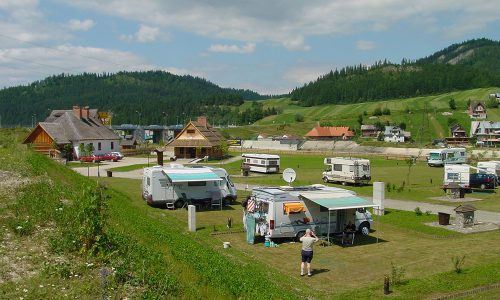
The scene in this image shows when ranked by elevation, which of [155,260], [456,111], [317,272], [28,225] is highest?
[456,111]

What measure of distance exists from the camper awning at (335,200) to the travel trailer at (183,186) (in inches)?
348

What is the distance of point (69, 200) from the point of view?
51.0 ft

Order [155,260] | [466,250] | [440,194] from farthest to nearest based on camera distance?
[440,194] → [466,250] → [155,260]

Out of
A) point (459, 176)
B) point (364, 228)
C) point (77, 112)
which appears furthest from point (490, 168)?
point (77, 112)

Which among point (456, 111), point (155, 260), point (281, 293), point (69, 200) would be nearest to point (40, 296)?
point (155, 260)

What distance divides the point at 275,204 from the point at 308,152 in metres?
65.4

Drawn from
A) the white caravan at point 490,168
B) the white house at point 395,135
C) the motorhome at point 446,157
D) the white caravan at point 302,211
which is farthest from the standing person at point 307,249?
the white house at point 395,135

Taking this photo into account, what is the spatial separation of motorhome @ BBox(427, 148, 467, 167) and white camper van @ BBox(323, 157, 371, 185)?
21338 mm

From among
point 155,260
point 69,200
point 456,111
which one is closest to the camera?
point 155,260

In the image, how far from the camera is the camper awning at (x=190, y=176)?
26656 mm

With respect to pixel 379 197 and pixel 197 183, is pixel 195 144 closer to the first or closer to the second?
pixel 197 183

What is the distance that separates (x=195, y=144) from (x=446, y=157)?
3358 centimetres

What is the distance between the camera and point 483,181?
37.2m

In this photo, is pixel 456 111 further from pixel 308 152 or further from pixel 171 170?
pixel 171 170
